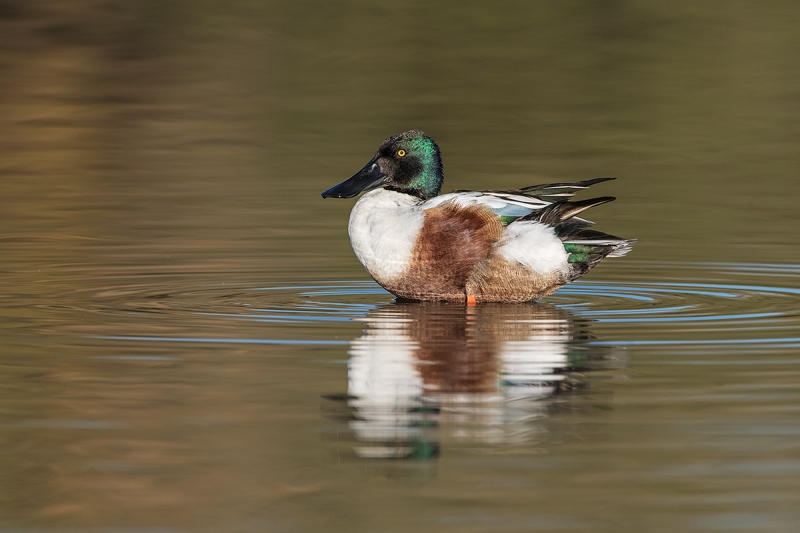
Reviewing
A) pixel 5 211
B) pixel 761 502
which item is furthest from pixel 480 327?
pixel 5 211

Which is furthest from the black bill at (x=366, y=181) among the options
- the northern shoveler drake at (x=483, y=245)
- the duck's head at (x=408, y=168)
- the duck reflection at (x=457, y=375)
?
the duck reflection at (x=457, y=375)

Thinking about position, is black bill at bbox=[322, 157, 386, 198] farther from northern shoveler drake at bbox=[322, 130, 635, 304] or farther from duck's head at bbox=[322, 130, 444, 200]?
northern shoveler drake at bbox=[322, 130, 635, 304]

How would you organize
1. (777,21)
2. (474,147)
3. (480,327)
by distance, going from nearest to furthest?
(480,327) → (474,147) → (777,21)

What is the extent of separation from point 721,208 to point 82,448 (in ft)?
26.1

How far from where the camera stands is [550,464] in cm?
438

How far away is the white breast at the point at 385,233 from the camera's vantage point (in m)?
7.79

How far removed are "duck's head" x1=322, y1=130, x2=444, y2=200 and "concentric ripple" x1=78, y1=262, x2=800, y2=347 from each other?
24.0 inches

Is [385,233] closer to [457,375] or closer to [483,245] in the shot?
[483,245]

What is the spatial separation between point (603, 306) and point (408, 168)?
1492 millimetres

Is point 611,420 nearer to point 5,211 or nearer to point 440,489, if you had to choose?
point 440,489

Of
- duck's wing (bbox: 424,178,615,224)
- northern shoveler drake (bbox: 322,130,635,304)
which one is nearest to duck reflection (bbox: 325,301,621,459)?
northern shoveler drake (bbox: 322,130,635,304)

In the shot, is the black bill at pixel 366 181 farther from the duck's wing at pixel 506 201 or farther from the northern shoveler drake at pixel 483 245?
the duck's wing at pixel 506 201

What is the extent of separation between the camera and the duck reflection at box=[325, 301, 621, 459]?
4.77m

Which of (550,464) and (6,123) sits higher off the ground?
(6,123)
